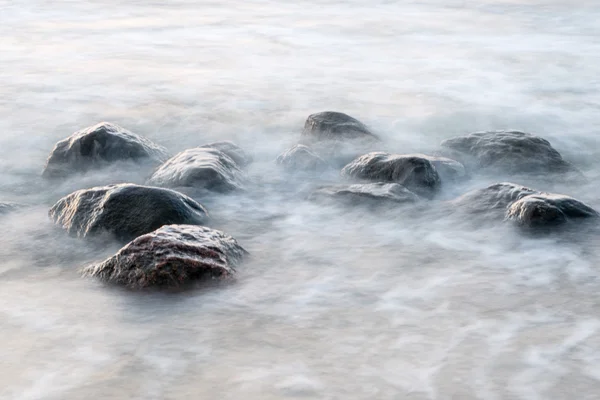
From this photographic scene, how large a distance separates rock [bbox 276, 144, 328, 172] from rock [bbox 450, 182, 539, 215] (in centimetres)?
110

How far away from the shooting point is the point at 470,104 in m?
8.15

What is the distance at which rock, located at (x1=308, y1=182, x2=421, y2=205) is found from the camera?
5184mm

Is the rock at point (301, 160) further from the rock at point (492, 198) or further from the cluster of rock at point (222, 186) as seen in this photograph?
the rock at point (492, 198)

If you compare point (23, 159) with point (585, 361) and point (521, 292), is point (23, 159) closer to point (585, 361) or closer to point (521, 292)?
point (521, 292)

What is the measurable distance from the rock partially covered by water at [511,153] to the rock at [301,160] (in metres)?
1.10

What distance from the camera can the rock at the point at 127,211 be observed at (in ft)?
15.0

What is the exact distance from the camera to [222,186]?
17.7 feet

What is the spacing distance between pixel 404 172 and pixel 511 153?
106cm

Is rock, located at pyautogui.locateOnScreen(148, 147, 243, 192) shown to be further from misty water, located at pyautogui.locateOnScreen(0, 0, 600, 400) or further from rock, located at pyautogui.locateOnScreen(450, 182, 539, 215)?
rock, located at pyautogui.locateOnScreen(450, 182, 539, 215)

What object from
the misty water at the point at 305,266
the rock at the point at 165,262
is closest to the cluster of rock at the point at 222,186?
the rock at the point at 165,262

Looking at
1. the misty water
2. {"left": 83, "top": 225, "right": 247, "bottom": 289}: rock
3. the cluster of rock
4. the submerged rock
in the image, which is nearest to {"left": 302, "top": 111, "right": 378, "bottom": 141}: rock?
the cluster of rock

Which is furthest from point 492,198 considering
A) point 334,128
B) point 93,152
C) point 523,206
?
point 93,152

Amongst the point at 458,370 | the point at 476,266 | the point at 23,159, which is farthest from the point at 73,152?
the point at 458,370

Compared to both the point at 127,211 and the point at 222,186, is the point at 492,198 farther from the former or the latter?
the point at 127,211
